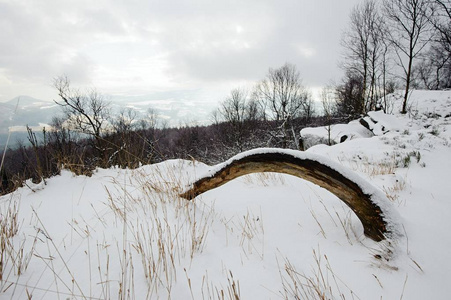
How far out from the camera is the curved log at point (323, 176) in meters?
1.38

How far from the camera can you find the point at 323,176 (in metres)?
1.55

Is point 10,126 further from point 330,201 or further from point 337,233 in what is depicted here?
point 330,201

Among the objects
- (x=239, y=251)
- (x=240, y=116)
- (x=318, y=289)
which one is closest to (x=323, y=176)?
(x=318, y=289)

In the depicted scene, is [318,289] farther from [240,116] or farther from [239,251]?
[240,116]

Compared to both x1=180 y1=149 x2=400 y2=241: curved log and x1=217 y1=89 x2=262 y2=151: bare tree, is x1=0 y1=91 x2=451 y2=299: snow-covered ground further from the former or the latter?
x1=217 y1=89 x2=262 y2=151: bare tree

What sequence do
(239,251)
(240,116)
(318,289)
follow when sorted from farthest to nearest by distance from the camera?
(240,116) < (239,251) < (318,289)

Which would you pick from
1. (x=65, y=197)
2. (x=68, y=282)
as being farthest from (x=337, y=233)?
(x=65, y=197)

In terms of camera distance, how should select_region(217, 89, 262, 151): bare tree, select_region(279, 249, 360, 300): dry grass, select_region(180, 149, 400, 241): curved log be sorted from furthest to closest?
select_region(217, 89, 262, 151): bare tree → select_region(180, 149, 400, 241): curved log → select_region(279, 249, 360, 300): dry grass

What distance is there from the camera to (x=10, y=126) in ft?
5.09

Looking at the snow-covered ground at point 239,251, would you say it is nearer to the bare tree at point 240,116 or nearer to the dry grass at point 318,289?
the dry grass at point 318,289

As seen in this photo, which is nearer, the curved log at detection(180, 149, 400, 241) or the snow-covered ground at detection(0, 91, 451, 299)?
the snow-covered ground at detection(0, 91, 451, 299)

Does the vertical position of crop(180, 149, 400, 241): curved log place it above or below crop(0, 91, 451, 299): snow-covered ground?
above

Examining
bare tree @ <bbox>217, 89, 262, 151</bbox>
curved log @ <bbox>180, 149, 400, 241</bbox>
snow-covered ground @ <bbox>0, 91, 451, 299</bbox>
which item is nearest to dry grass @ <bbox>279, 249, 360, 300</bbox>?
snow-covered ground @ <bbox>0, 91, 451, 299</bbox>

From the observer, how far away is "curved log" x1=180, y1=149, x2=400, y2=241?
4.52 feet
